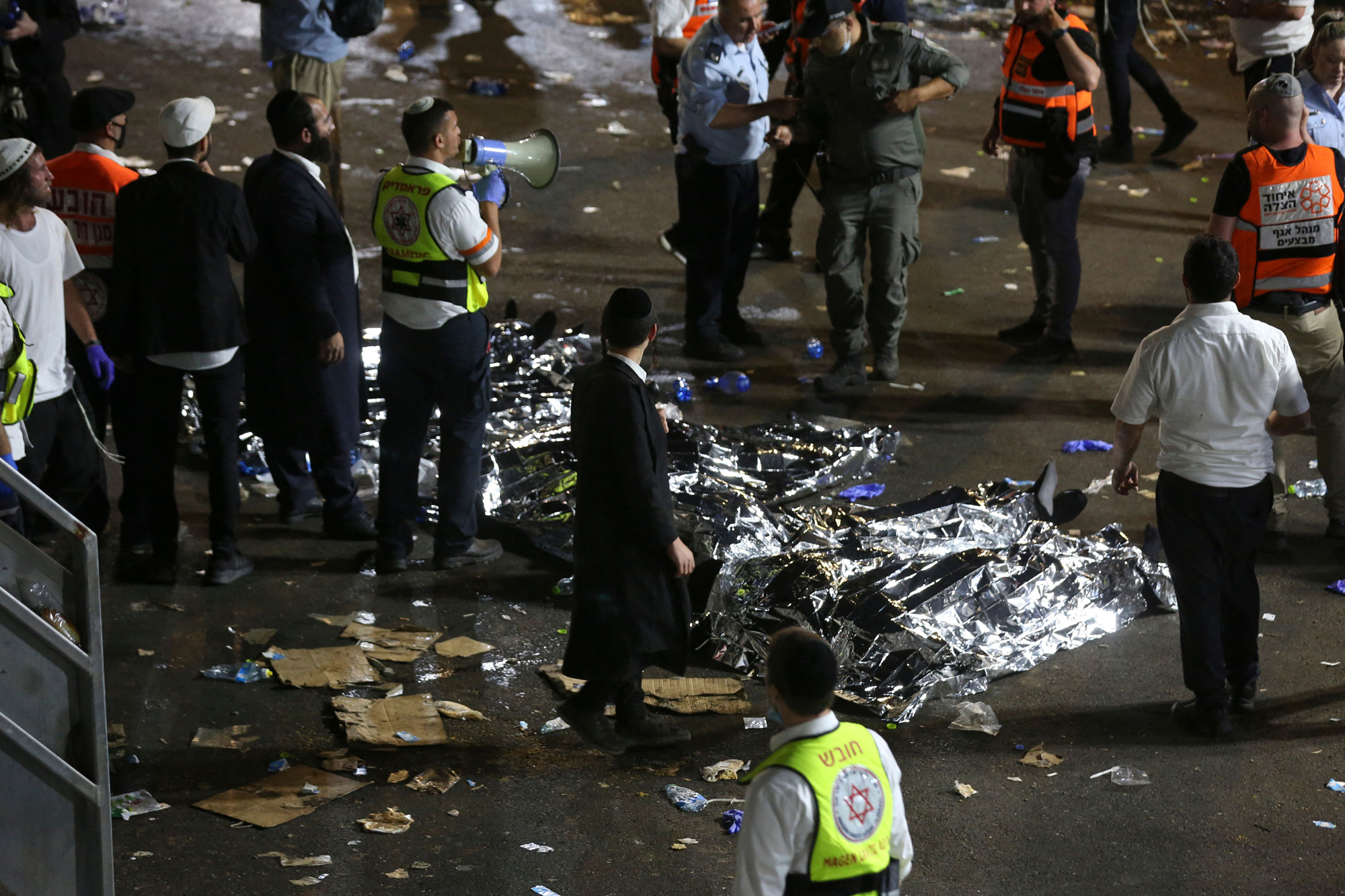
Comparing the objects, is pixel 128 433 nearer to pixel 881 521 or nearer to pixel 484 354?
pixel 484 354

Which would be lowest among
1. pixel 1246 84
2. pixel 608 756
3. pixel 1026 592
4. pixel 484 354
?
pixel 608 756

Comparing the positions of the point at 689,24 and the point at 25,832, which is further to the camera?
the point at 689,24

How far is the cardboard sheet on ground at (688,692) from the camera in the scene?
517 cm

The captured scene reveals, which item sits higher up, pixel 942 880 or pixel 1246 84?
pixel 1246 84

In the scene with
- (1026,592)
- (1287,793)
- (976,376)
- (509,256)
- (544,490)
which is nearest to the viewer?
(1287,793)

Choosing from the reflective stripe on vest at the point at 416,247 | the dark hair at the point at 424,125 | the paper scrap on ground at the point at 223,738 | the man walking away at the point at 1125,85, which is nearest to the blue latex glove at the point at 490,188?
the reflective stripe on vest at the point at 416,247

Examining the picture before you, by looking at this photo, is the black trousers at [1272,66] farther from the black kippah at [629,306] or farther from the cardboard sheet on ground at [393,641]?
the cardboard sheet on ground at [393,641]

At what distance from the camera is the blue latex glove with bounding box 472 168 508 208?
5.76 meters

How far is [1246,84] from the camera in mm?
9062

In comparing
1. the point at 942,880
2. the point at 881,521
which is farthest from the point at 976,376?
the point at 942,880

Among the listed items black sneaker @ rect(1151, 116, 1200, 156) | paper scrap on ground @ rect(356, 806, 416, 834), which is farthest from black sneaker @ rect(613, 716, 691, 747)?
black sneaker @ rect(1151, 116, 1200, 156)

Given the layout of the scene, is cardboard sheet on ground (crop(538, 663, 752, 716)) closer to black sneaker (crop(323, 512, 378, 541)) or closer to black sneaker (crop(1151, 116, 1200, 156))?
black sneaker (crop(323, 512, 378, 541))

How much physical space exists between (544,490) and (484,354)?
3.06 ft

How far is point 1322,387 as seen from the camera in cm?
620
